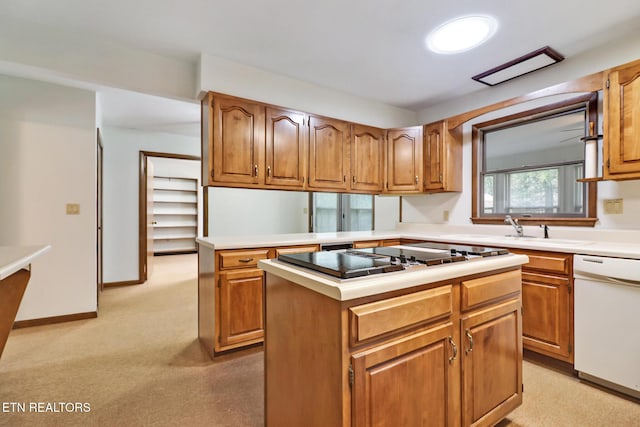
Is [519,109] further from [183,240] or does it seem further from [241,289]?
[183,240]

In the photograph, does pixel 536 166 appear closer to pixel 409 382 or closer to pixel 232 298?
Result: pixel 409 382

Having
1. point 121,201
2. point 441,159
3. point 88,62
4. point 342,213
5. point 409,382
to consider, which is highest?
point 88,62

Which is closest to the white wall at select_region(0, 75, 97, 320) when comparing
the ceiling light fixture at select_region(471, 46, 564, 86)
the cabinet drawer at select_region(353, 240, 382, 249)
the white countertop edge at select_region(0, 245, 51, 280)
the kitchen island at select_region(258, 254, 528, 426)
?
the white countertop edge at select_region(0, 245, 51, 280)

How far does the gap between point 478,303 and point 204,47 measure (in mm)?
2682

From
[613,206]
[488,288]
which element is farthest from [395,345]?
[613,206]

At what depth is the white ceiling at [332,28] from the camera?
2.03 meters

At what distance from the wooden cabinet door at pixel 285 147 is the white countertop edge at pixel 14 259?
1759 mm

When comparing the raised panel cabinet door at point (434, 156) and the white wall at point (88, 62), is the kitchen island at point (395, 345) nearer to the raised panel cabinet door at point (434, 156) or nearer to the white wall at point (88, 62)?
the raised panel cabinet door at point (434, 156)

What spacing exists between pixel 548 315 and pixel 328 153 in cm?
232

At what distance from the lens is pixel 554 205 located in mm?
2818

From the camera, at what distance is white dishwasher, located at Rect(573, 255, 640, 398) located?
1763mm

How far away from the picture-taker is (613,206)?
2.38m

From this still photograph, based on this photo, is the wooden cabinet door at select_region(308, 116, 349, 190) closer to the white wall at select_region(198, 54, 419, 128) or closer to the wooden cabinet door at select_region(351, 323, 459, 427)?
the white wall at select_region(198, 54, 419, 128)

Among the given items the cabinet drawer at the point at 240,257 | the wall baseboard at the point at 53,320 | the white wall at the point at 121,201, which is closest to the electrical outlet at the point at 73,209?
the wall baseboard at the point at 53,320
